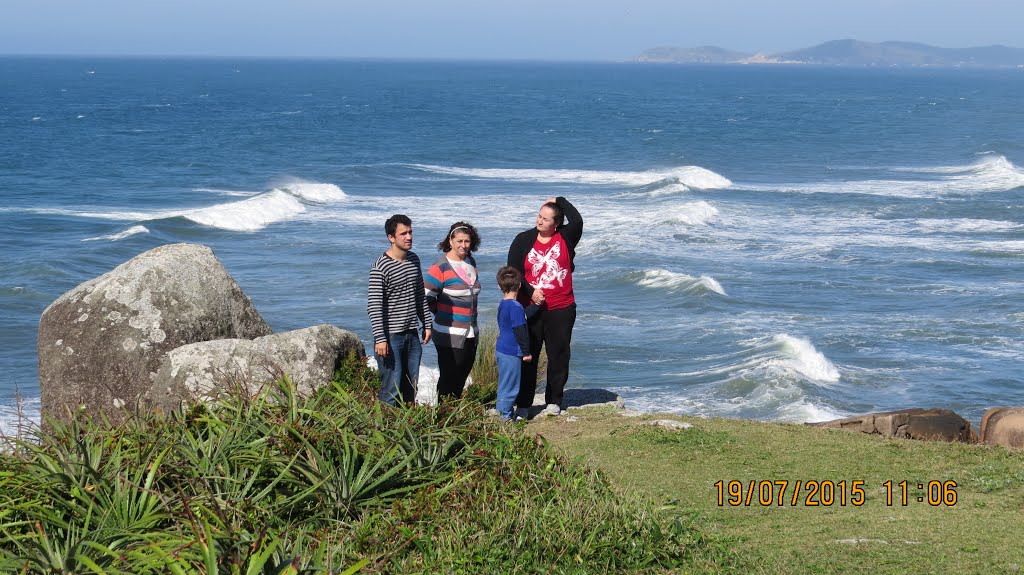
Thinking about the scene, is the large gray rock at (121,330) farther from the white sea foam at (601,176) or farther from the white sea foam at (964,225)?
the white sea foam at (601,176)

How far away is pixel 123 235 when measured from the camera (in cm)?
3297

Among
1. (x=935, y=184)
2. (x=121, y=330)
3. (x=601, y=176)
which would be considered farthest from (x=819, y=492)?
(x=601, y=176)

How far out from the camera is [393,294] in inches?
353

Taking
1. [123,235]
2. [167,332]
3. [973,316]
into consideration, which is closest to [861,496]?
[167,332]

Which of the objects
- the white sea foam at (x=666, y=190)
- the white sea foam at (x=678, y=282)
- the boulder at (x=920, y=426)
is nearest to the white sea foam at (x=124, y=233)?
the white sea foam at (x=678, y=282)

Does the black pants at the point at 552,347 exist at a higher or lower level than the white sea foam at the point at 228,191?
higher

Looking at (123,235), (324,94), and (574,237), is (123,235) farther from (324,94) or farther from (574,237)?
(324,94)

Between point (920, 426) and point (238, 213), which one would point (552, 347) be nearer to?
point (920, 426)

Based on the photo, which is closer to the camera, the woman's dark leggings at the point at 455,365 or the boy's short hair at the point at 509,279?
the boy's short hair at the point at 509,279

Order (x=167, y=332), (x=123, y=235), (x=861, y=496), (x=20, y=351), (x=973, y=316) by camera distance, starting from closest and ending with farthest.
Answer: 1. (x=861, y=496)
2. (x=167, y=332)
3. (x=20, y=351)
4. (x=973, y=316)
5. (x=123, y=235)

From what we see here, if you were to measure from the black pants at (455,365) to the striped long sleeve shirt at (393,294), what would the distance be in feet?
1.71

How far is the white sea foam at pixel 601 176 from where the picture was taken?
161 ft

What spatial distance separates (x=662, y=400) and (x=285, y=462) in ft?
36.2
